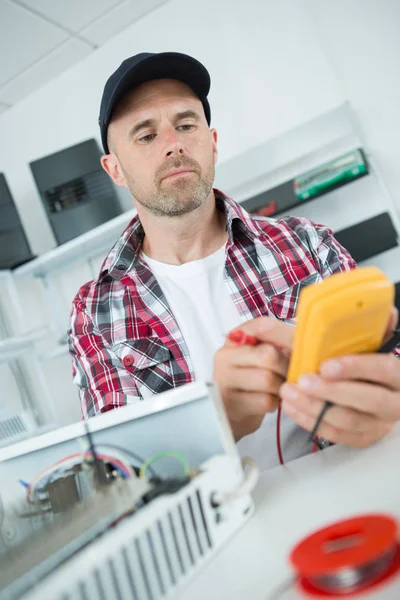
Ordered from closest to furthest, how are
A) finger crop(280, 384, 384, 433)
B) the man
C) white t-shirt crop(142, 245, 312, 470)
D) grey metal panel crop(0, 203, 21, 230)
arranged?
finger crop(280, 384, 384, 433)
white t-shirt crop(142, 245, 312, 470)
the man
grey metal panel crop(0, 203, 21, 230)

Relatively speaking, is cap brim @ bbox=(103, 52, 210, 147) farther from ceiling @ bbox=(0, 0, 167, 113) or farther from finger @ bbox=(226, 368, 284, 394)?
ceiling @ bbox=(0, 0, 167, 113)

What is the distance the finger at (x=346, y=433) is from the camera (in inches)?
24.4

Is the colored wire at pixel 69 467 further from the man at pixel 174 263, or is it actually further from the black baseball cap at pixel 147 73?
the black baseball cap at pixel 147 73

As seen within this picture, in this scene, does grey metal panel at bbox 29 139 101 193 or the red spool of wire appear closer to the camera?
the red spool of wire

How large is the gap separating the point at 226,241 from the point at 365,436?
0.80 meters

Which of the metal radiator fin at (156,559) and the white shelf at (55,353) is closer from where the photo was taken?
the metal radiator fin at (156,559)

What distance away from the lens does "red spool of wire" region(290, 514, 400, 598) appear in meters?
0.35

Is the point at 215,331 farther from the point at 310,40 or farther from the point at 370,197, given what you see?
the point at 310,40

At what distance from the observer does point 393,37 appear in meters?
2.01

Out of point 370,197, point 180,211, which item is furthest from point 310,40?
point 180,211

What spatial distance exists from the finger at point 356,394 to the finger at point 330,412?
1cm

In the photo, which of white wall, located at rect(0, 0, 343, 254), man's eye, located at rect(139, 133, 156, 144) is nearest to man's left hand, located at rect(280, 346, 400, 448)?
man's eye, located at rect(139, 133, 156, 144)

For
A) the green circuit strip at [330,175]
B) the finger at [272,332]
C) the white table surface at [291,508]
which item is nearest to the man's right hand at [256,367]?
the finger at [272,332]

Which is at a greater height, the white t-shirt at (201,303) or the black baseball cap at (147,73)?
the black baseball cap at (147,73)
